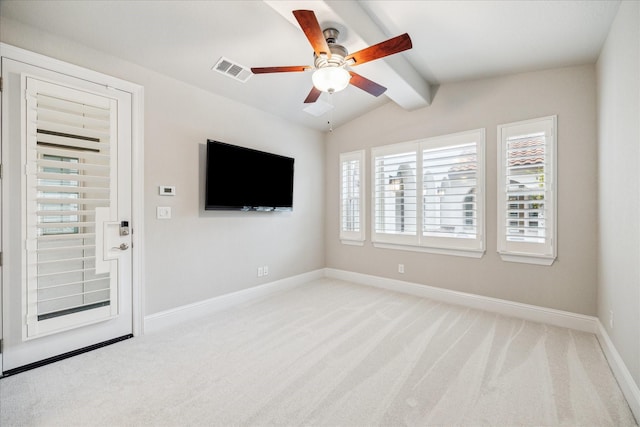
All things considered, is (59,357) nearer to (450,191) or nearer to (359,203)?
(359,203)

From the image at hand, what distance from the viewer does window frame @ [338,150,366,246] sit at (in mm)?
4625

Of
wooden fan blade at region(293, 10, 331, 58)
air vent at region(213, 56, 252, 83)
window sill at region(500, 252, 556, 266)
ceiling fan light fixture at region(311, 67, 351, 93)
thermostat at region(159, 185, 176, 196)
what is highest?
air vent at region(213, 56, 252, 83)

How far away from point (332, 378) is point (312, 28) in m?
2.47

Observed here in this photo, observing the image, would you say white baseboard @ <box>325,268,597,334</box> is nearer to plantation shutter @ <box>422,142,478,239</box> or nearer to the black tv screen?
plantation shutter @ <box>422,142,478,239</box>

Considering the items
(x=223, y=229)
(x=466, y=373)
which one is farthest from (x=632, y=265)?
(x=223, y=229)

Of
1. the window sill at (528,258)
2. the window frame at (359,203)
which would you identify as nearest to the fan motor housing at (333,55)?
the window frame at (359,203)

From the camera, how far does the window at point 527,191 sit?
2.98 metres

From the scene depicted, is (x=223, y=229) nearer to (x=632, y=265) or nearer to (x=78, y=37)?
(x=78, y=37)

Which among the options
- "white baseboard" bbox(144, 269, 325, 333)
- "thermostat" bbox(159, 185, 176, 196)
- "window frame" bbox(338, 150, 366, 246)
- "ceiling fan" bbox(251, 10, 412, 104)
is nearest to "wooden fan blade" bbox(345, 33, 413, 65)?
"ceiling fan" bbox(251, 10, 412, 104)

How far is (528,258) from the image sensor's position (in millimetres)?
3154

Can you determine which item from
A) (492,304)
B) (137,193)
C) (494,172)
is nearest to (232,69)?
(137,193)

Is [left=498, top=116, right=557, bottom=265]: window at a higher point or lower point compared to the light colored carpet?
higher

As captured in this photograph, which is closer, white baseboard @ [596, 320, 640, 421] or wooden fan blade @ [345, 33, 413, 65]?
white baseboard @ [596, 320, 640, 421]

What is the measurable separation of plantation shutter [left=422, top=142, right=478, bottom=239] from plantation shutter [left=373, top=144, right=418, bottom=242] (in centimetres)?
18
